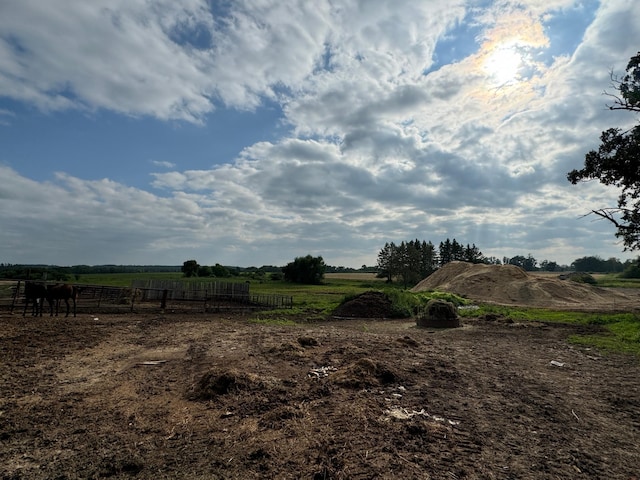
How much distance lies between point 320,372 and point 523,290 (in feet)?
118

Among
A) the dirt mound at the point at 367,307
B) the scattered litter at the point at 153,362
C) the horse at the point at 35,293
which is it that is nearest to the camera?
the scattered litter at the point at 153,362

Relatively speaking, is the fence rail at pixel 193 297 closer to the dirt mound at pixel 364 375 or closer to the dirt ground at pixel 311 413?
the dirt ground at pixel 311 413

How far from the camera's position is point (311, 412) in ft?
19.5

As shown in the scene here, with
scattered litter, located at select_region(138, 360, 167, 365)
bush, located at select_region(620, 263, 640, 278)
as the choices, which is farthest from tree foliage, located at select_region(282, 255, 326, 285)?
scattered litter, located at select_region(138, 360, 167, 365)

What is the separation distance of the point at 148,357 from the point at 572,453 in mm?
9551

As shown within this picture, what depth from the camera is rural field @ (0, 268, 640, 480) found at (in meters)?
4.33

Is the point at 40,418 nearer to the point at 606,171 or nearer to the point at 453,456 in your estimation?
the point at 453,456

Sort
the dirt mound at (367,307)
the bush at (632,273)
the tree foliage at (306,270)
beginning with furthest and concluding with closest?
the tree foliage at (306,270) < the bush at (632,273) < the dirt mound at (367,307)

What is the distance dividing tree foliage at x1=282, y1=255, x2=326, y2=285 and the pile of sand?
147 ft

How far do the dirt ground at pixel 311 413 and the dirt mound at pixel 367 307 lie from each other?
524 inches

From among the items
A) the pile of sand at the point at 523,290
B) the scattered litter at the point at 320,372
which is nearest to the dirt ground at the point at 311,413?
the scattered litter at the point at 320,372

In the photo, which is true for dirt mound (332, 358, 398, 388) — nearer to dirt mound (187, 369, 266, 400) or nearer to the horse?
dirt mound (187, 369, 266, 400)

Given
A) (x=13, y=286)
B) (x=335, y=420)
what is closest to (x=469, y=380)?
(x=335, y=420)

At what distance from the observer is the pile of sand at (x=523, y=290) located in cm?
3556
